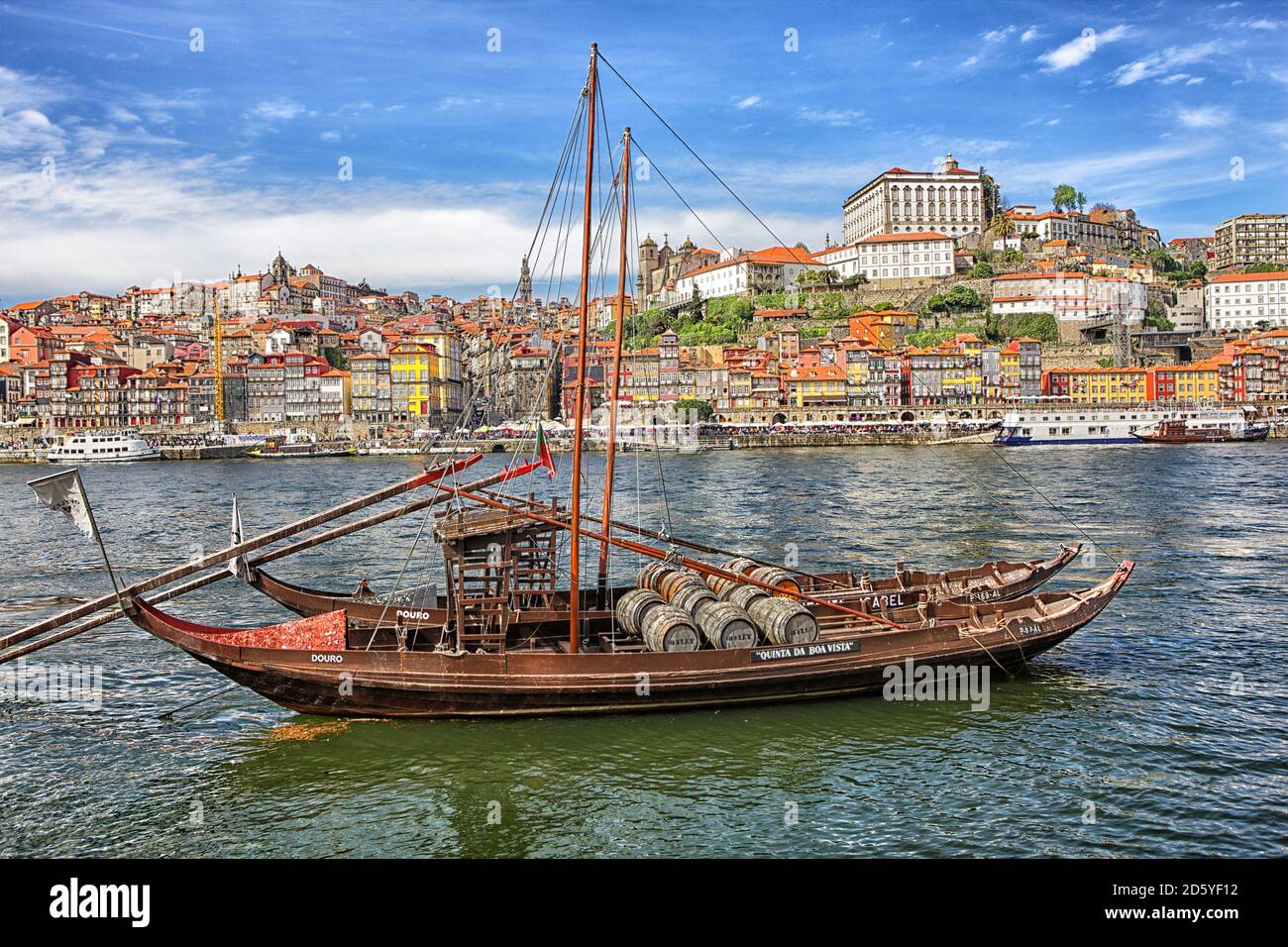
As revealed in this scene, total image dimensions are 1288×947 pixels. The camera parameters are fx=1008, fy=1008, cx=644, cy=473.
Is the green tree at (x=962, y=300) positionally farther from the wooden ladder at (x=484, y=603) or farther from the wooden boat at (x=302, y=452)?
the wooden ladder at (x=484, y=603)

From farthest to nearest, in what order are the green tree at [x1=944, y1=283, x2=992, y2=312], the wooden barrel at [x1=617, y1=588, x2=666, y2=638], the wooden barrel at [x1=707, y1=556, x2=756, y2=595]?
the green tree at [x1=944, y1=283, x2=992, y2=312] → the wooden barrel at [x1=707, y1=556, x2=756, y2=595] → the wooden barrel at [x1=617, y1=588, x2=666, y2=638]

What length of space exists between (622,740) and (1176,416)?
10449 cm

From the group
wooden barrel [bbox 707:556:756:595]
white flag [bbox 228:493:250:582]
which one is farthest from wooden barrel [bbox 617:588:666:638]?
white flag [bbox 228:493:250:582]

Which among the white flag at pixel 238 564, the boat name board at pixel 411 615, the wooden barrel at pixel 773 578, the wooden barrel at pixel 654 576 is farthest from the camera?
the wooden barrel at pixel 654 576

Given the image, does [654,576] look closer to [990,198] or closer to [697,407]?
[697,407]

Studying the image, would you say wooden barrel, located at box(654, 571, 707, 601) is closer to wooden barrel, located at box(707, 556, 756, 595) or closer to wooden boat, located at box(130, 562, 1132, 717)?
wooden barrel, located at box(707, 556, 756, 595)

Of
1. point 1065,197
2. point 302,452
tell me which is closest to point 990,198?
point 1065,197

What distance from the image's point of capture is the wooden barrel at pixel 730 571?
53.1 ft

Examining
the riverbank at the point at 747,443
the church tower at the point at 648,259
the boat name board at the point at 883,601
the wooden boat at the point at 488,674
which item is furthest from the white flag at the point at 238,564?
the church tower at the point at 648,259

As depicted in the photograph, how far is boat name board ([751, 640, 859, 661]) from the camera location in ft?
46.2

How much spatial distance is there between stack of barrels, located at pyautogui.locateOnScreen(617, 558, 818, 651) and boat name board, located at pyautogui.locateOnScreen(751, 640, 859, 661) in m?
0.21

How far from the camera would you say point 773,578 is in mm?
16203

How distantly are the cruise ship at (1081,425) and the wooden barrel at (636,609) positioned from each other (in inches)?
3530

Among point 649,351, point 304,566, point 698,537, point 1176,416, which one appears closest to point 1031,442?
point 1176,416
